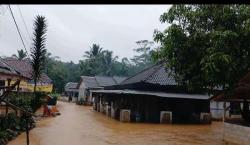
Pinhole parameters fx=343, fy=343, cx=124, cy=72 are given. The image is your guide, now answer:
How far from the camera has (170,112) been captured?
25672mm

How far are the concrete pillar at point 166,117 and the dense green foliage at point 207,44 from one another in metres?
8.03

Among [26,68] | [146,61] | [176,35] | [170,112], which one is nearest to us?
[176,35]

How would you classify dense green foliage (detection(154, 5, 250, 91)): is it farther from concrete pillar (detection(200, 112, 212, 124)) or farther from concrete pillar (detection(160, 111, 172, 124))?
concrete pillar (detection(200, 112, 212, 124))

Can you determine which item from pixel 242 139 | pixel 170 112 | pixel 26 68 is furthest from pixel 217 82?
pixel 26 68

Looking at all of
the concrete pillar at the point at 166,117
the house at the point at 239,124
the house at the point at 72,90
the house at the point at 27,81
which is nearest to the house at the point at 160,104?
the concrete pillar at the point at 166,117

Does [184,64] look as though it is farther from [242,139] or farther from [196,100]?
[196,100]

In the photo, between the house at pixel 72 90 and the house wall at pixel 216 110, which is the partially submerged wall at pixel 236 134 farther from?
the house at pixel 72 90

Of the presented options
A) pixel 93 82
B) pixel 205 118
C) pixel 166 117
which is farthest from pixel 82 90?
pixel 205 118

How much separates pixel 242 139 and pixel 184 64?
172 inches

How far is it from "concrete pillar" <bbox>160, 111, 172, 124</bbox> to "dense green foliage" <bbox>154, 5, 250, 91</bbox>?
803cm

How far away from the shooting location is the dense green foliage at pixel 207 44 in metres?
14.4

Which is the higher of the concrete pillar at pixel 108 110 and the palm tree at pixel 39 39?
the palm tree at pixel 39 39

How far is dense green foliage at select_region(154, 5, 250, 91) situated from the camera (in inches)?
567

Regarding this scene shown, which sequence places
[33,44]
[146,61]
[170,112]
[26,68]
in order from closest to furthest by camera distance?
[33,44] → [170,112] → [26,68] → [146,61]
